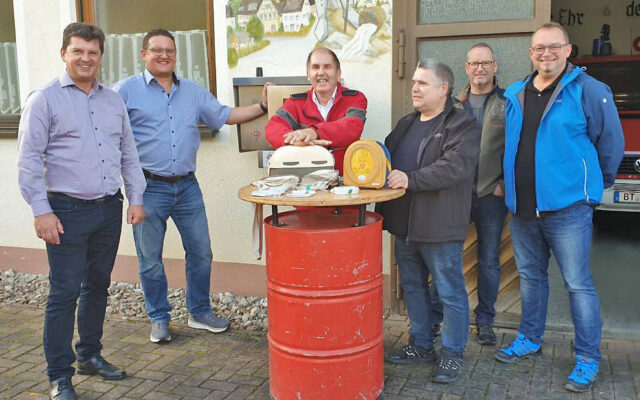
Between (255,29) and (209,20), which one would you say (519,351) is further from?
(209,20)

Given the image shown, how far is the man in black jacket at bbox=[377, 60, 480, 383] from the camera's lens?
3.45m

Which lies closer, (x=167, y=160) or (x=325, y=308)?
(x=325, y=308)

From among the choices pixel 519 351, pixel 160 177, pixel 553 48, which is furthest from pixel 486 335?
pixel 160 177

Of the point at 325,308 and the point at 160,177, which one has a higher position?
the point at 160,177

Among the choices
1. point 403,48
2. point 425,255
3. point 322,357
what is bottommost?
point 322,357

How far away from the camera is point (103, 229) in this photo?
362 centimetres

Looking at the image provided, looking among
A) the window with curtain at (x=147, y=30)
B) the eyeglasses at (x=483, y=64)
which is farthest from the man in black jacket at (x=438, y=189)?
the window with curtain at (x=147, y=30)

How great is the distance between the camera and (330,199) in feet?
10.2

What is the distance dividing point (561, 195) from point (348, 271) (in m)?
1.37

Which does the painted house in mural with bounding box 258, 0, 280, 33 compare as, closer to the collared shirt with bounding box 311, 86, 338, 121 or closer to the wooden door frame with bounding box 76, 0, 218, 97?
the wooden door frame with bounding box 76, 0, 218, 97

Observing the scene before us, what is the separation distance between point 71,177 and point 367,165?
164 centimetres

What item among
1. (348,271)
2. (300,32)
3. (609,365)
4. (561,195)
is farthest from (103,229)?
(609,365)

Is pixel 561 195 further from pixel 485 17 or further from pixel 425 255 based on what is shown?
pixel 485 17

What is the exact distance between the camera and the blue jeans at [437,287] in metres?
3.65
